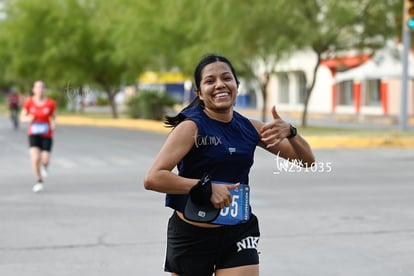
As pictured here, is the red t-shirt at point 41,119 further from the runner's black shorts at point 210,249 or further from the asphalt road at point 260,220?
the runner's black shorts at point 210,249

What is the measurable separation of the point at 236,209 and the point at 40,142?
9.05 m

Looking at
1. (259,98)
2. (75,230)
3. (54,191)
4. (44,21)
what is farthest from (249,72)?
(259,98)

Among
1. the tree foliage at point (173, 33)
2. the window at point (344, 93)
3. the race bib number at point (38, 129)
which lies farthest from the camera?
the window at point (344, 93)

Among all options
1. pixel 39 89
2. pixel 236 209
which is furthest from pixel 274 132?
pixel 39 89

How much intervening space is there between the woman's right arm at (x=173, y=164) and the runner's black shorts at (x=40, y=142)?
8.97 metres

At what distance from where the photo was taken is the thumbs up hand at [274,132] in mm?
4020

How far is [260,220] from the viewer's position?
952 centimetres

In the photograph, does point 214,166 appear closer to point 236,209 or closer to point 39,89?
point 236,209

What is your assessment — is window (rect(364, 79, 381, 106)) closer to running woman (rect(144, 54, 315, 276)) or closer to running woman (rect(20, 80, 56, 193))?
running woman (rect(20, 80, 56, 193))

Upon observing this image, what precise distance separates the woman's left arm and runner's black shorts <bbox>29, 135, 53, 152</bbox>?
28.9 feet

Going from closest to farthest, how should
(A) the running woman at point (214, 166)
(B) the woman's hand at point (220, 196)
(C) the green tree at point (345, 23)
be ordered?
1. (B) the woman's hand at point (220, 196)
2. (A) the running woman at point (214, 166)
3. (C) the green tree at point (345, 23)

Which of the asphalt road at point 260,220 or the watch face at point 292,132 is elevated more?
the watch face at point 292,132

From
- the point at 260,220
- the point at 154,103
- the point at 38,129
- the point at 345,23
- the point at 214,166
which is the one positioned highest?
the point at 345,23

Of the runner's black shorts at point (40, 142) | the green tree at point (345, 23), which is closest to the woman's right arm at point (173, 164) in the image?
the runner's black shorts at point (40, 142)
